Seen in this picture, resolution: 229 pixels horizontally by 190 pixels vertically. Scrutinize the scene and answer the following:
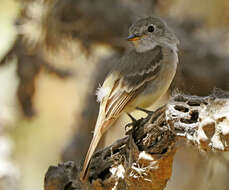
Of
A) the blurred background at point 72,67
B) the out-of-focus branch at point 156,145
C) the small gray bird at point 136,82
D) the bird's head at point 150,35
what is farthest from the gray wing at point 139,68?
the blurred background at point 72,67

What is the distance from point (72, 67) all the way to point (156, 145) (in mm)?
5016

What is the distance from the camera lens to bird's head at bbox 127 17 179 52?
4746 millimetres

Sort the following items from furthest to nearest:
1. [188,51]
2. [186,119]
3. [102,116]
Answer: [188,51] → [102,116] → [186,119]

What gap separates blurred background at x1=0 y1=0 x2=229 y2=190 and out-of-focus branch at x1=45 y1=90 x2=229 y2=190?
2.42m

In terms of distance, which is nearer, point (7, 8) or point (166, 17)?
point (166, 17)

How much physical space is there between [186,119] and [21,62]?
4.09 m

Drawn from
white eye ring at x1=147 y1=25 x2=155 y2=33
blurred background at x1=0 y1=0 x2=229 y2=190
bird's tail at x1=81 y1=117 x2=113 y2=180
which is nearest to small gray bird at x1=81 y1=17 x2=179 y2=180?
bird's tail at x1=81 y1=117 x2=113 y2=180

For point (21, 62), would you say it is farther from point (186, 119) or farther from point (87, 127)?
point (186, 119)

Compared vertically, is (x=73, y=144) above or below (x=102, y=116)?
above

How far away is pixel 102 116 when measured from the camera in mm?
4027

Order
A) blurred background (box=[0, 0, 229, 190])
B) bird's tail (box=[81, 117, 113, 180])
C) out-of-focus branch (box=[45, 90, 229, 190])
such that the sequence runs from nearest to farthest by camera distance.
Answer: out-of-focus branch (box=[45, 90, 229, 190])
bird's tail (box=[81, 117, 113, 180])
blurred background (box=[0, 0, 229, 190])

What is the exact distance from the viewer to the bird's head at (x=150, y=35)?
475 centimetres

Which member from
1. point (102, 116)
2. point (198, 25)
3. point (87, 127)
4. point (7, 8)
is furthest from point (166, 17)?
point (102, 116)

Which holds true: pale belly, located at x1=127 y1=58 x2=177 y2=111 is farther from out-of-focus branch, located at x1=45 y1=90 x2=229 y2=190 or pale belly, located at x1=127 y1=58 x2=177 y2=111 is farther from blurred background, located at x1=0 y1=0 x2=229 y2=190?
blurred background, located at x1=0 y1=0 x2=229 y2=190
